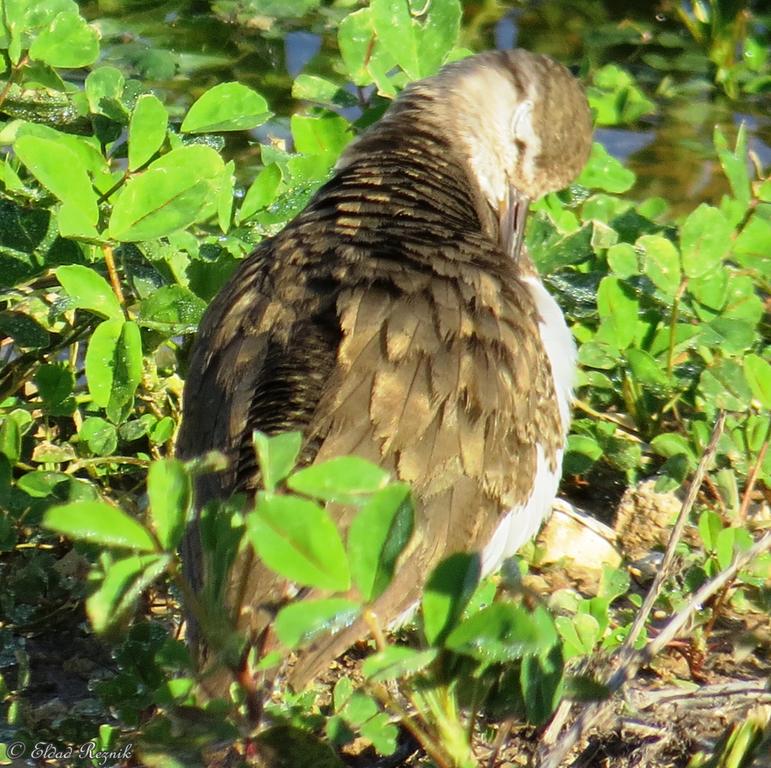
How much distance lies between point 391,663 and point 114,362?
161 centimetres

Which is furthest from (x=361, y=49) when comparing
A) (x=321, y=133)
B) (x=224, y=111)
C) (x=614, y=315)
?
(x=614, y=315)

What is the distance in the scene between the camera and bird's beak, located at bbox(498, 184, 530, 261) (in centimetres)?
404

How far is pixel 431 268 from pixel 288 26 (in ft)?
13.6

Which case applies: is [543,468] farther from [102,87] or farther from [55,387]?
[102,87]

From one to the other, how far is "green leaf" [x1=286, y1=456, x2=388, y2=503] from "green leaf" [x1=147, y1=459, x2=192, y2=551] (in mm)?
172

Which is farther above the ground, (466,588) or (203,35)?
(466,588)

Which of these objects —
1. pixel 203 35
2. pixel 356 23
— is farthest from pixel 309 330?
pixel 203 35

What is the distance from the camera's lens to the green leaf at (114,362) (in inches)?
131

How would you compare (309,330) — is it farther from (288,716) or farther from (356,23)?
(356,23)

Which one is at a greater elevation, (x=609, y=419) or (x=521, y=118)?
(x=521, y=118)

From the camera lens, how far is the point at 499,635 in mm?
2018

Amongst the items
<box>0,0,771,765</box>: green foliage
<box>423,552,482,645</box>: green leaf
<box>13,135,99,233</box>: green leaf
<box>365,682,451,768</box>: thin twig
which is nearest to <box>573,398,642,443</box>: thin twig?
<box>0,0,771,765</box>: green foliage

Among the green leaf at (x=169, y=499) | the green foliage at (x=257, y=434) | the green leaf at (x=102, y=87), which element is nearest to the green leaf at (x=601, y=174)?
the green foliage at (x=257, y=434)

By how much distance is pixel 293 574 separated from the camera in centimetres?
183
